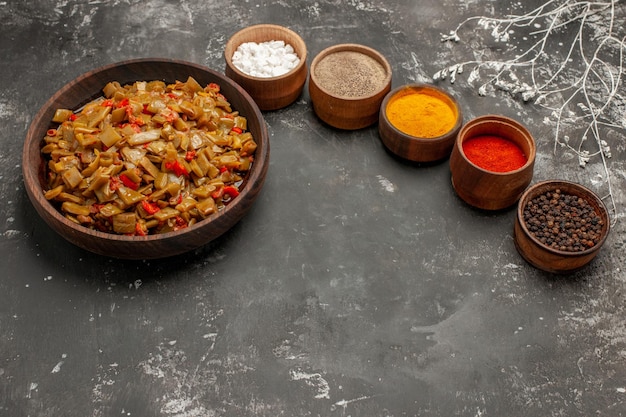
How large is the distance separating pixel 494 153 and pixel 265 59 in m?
1.24

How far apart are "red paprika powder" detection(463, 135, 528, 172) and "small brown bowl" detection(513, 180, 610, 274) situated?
167mm

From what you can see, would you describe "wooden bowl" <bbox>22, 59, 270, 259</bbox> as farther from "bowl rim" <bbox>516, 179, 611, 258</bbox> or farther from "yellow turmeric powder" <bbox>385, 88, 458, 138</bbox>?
"bowl rim" <bbox>516, 179, 611, 258</bbox>

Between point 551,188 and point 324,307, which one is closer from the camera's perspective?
point 324,307

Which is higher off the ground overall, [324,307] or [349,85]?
[349,85]

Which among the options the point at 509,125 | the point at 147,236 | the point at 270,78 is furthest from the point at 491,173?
the point at 147,236

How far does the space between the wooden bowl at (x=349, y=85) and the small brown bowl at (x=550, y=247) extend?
867 millimetres

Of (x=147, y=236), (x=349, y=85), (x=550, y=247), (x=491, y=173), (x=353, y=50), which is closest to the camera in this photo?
(x=147, y=236)

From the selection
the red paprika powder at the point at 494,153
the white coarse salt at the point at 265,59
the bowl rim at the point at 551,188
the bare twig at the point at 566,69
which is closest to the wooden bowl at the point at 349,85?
the white coarse salt at the point at 265,59

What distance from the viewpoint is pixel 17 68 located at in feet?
11.0

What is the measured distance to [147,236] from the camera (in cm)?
241

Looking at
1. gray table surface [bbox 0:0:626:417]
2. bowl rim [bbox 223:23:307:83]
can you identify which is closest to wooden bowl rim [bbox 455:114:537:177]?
gray table surface [bbox 0:0:626:417]

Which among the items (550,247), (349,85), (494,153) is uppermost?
(349,85)

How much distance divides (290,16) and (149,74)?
1.05 metres

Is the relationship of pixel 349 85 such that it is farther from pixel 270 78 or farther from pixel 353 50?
pixel 270 78
